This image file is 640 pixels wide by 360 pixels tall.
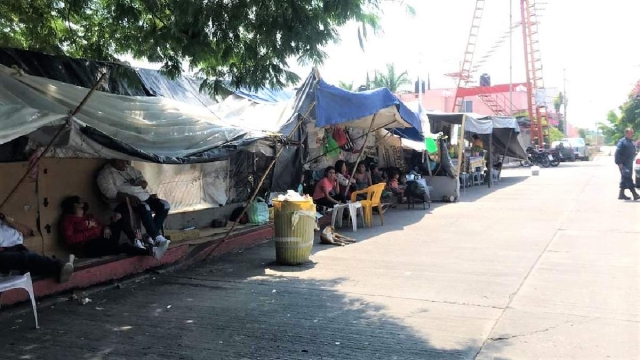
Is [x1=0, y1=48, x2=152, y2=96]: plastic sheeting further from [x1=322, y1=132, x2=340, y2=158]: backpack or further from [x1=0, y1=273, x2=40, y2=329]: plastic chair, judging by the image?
[x1=322, y1=132, x2=340, y2=158]: backpack

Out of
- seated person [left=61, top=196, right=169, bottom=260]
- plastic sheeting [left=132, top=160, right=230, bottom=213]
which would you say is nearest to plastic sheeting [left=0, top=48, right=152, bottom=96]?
plastic sheeting [left=132, top=160, right=230, bottom=213]

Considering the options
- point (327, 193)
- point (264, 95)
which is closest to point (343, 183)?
point (327, 193)

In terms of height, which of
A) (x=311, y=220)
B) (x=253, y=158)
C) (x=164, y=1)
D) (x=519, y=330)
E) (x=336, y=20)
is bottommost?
(x=519, y=330)

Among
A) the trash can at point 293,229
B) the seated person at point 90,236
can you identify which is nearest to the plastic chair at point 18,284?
the seated person at point 90,236

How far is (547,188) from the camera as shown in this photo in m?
17.9

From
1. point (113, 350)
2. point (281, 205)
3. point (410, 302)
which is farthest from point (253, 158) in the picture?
point (113, 350)

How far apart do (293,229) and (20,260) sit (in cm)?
321

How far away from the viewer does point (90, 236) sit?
6.87 meters

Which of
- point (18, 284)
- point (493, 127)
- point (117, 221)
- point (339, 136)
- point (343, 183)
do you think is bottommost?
A: point (18, 284)

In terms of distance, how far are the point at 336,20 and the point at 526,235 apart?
224 inches

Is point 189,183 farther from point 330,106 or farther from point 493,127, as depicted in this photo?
point 493,127

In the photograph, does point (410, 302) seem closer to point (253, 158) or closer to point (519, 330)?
point (519, 330)

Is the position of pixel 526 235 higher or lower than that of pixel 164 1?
lower

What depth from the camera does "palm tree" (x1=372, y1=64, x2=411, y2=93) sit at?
4293cm
